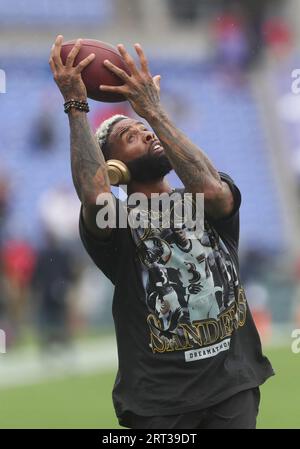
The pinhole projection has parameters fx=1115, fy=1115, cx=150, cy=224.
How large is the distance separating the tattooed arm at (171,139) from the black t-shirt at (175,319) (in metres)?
0.13

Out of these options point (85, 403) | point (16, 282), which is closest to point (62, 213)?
point (16, 282)

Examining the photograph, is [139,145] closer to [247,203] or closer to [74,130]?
[74,130]

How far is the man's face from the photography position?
4.62 m

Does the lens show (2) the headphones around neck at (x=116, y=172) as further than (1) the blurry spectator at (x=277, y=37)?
No

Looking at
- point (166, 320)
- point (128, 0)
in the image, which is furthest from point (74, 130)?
point (128, 0)

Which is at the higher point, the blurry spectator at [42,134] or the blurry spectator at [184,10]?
the blurry spectator at [184,10]

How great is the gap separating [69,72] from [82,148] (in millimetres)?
307

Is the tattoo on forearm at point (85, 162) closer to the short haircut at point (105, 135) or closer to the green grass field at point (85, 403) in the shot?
the short haircut at point (105, 135)

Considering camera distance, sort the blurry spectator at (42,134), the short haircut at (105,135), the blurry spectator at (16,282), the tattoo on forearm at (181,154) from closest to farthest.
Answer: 1. the tattoo on forearm at (181,154)
2. the short haircut at (105,135)
3. the blurry spectator at (16,282)
4. the blurry spectator at (42,134)

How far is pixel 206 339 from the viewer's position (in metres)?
4.50

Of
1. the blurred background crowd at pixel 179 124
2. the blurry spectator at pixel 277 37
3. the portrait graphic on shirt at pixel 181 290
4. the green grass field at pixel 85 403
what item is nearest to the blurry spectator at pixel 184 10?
the blurred background crowd at pixel 179 124

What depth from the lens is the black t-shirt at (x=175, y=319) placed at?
4457 millimetres

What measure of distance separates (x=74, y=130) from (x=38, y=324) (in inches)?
384

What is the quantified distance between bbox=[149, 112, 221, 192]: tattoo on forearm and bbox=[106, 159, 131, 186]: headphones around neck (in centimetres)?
25
